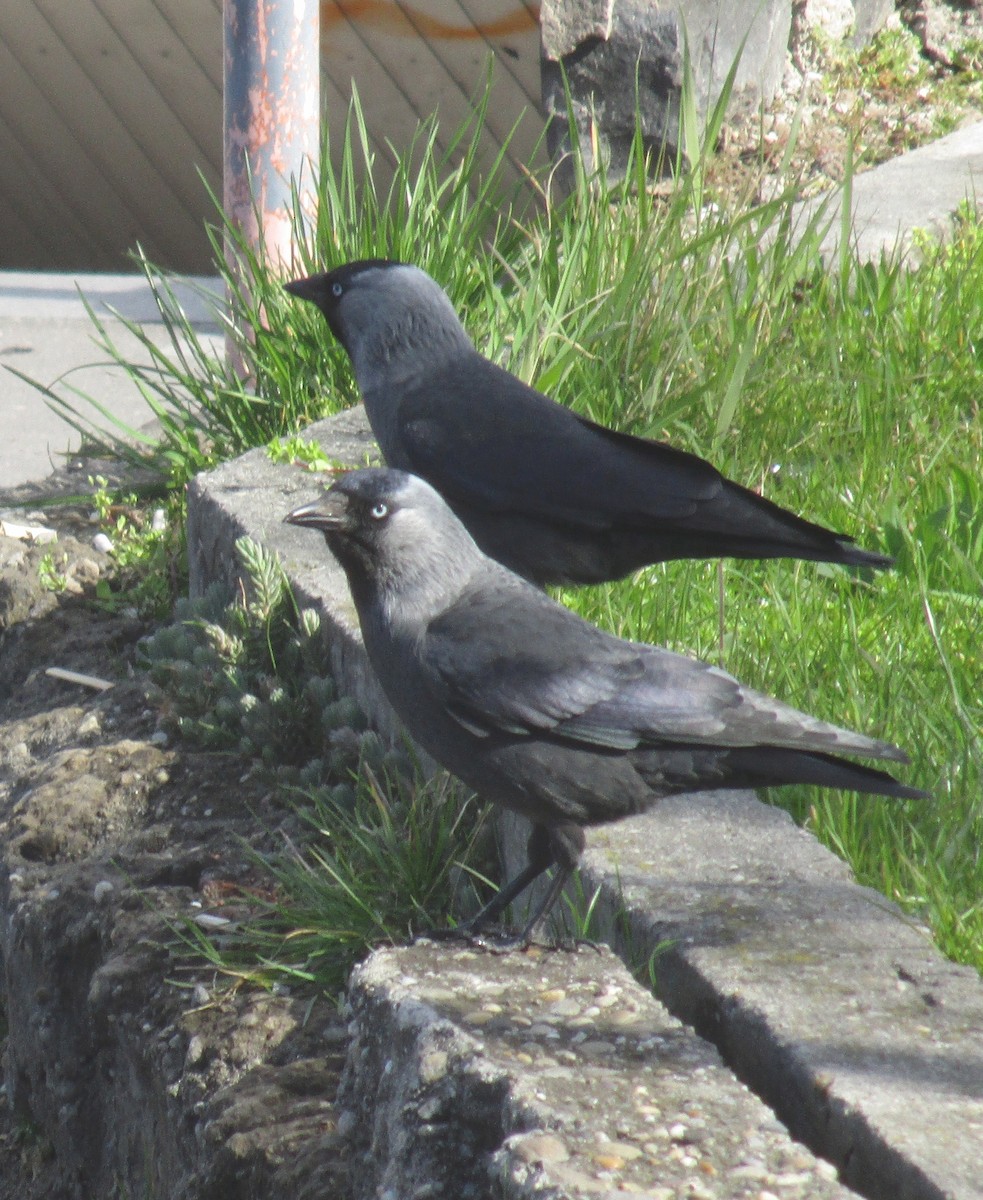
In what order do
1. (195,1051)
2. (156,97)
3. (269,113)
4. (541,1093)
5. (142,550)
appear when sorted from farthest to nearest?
(156,97) → (269,113) → (142,550) → (195,1051) → (541,1093)

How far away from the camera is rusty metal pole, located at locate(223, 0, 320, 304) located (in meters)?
4.55

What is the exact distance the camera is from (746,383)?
13.5 feet

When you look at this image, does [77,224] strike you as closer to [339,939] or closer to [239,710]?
[239,710]

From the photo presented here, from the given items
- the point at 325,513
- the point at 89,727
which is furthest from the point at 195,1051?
the point at 89,727

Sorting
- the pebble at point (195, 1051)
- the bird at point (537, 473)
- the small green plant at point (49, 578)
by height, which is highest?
the bird at point (537, 473)

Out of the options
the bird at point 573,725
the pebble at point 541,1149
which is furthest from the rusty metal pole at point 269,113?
the pebble at point 541,1149

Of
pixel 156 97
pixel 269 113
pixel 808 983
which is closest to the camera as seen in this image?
pixel 808 983

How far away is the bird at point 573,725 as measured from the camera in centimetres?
238

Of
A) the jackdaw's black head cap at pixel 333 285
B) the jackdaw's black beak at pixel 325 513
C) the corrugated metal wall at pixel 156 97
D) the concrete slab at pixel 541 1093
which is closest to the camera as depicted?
the concrete slab at pixel 541 1093

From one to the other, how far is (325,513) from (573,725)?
582mm

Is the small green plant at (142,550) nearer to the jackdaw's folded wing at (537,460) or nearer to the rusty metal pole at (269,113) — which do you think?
the rusty metal pole at (269,113)

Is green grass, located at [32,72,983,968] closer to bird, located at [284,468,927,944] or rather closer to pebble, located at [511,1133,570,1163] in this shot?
bird, located at [284,468,927,944]

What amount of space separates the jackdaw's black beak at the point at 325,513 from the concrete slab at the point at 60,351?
2076 mm

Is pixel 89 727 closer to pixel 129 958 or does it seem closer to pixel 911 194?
pixel 129 958
